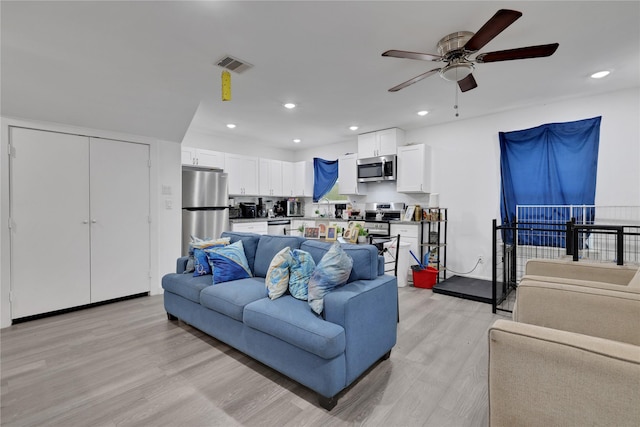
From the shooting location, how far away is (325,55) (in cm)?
280

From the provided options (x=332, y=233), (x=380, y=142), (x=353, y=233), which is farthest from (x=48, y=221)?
(x=380, y=142)

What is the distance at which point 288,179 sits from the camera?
22.8ft

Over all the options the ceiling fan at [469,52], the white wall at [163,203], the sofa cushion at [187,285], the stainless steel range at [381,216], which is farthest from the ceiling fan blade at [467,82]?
the white wall at [163,203]

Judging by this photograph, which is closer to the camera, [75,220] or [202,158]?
[75,220]

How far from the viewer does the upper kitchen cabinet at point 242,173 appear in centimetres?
589

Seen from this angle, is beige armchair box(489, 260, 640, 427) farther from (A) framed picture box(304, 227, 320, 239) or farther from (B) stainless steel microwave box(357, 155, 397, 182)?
(B) stainless steel microwave box(357, 155, 397, 182)

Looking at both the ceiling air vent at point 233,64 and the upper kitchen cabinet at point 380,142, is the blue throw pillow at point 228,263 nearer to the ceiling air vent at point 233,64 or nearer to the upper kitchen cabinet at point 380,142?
the ceiling air vent at point 233,64

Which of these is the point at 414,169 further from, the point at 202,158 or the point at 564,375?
the point at 564,375

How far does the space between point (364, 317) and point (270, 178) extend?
5.03 meters

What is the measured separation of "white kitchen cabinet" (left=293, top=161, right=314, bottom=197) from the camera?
22.7ft

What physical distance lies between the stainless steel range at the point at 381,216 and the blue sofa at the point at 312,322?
2689mm

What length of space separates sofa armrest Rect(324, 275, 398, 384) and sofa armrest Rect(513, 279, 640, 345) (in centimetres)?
84

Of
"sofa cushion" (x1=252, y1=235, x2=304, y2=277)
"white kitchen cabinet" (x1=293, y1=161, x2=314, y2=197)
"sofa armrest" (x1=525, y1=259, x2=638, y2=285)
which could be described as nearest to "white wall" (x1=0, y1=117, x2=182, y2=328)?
"sofa cushion" (x1=252, y1=235, x2=304, y2=277)

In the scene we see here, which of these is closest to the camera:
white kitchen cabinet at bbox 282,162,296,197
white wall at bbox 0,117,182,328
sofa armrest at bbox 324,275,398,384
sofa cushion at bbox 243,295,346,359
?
sofa cushion at bbox 243,295,346,359
